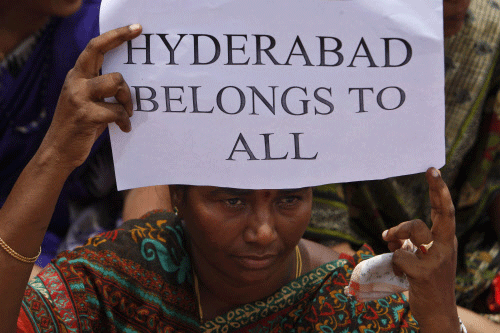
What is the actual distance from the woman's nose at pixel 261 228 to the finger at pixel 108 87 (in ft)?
1.30

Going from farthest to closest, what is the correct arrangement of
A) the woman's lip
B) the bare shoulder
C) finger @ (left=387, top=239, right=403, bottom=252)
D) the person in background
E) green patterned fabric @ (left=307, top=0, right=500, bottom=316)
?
green patterned fabric @ (left=307, top=0, right=500, bottom=316) → the person in background → the bare shoulder → the woman's lip → finger @ (left=387, top=239, right=403, bottom=252)

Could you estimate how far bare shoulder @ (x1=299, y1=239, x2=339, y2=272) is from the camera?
174 centimetres

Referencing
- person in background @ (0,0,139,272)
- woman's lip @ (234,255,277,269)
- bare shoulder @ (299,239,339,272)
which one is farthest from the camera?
person in background @ (0,0,139,272)

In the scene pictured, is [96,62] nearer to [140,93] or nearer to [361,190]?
[140,93]

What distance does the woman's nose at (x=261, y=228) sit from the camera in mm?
1435

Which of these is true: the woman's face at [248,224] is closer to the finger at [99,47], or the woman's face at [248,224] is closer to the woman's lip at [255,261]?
the woman's lip at [255,261]

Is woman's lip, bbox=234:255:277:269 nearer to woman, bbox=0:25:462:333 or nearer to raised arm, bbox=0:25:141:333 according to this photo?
woman, bbox=0:25:462:333

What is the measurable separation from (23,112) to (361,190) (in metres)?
1.19

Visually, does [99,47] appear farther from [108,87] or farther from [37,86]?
[37,86]

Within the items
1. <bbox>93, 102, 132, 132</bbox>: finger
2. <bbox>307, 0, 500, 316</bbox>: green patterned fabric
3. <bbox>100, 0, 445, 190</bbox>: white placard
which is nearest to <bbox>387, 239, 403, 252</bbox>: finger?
<bbox>100, 0, 445, 190</bbox>: white placard

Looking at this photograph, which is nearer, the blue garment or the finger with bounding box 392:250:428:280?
the finger with bounding box 392:250:428:280

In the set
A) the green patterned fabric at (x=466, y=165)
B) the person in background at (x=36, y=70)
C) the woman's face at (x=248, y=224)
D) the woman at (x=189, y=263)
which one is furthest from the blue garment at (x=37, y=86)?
the green patterned fabric at (x=466, y=165)

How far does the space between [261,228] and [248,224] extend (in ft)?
0.12

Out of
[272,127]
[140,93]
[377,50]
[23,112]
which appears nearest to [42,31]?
[23,112]
